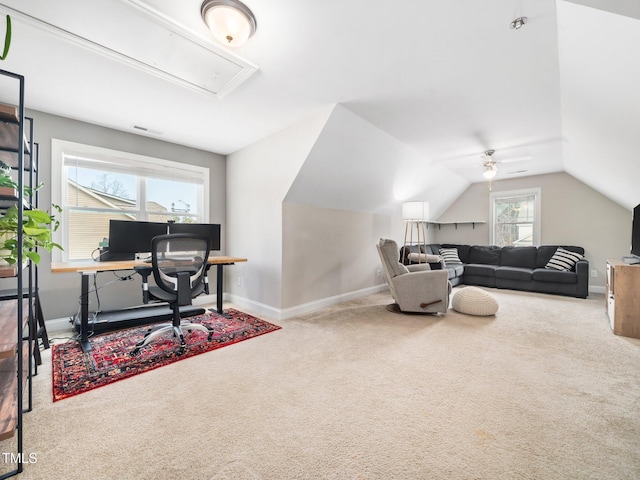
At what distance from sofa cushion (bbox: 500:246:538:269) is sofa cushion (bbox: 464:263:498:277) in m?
0.29

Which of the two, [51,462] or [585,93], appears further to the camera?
[585,93]

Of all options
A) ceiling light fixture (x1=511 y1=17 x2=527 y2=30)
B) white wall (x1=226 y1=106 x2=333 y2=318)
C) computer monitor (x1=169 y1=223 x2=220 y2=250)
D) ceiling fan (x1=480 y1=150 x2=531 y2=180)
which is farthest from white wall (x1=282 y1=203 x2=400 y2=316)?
ceiling light fixture (x1=511 y1=17 x2=527 y2=30)

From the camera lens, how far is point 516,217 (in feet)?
19.8

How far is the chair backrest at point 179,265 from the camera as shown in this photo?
7.82 ft

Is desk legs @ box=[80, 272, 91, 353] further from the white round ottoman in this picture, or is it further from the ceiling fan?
the ceiling fan

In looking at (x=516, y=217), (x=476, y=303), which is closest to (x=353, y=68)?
(x=476, y=303)

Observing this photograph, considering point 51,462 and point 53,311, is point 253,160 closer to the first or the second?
point 53,311

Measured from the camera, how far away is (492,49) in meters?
1.98

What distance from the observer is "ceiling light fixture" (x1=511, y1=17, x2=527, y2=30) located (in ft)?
5.52

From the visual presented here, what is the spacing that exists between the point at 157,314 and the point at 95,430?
193cm

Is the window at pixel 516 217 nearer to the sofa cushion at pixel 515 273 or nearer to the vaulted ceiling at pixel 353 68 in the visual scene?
the sofa cushion at pixel 515 273

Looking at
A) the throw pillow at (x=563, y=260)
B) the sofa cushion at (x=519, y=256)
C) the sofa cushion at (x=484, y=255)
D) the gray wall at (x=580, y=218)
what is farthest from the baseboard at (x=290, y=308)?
the gray wall at (x=580, y=218)

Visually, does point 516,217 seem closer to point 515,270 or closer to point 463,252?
point 463,252

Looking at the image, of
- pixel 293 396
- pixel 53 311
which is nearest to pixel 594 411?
pixel 293 396
